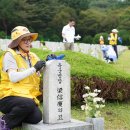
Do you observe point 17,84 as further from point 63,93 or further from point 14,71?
point 63,93

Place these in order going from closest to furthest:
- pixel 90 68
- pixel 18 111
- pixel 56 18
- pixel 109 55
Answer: pixel 18 111 < pixel 90 68 < pixel 109 55 < pixel 56 18

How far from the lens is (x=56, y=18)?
167ft

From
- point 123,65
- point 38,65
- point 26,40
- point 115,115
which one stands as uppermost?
point 26,40

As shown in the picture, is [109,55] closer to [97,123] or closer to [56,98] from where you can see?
[97,123]

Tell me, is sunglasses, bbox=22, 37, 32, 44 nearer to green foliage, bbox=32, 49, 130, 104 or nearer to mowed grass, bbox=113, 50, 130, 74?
green foliage, bbox=32, 49, 130, 104

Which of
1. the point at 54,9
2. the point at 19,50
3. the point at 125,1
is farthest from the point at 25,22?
the point at 19,50

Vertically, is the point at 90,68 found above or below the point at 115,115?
above

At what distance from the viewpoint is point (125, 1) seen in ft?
221

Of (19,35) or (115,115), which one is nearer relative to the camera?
(19,35)

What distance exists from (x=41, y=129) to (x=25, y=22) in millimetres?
45275

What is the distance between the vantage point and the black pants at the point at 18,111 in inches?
185

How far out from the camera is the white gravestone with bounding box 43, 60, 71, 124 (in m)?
4.80

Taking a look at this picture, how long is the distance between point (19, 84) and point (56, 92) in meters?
0.44

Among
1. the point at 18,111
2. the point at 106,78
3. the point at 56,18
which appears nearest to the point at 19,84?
the point at 18,111
